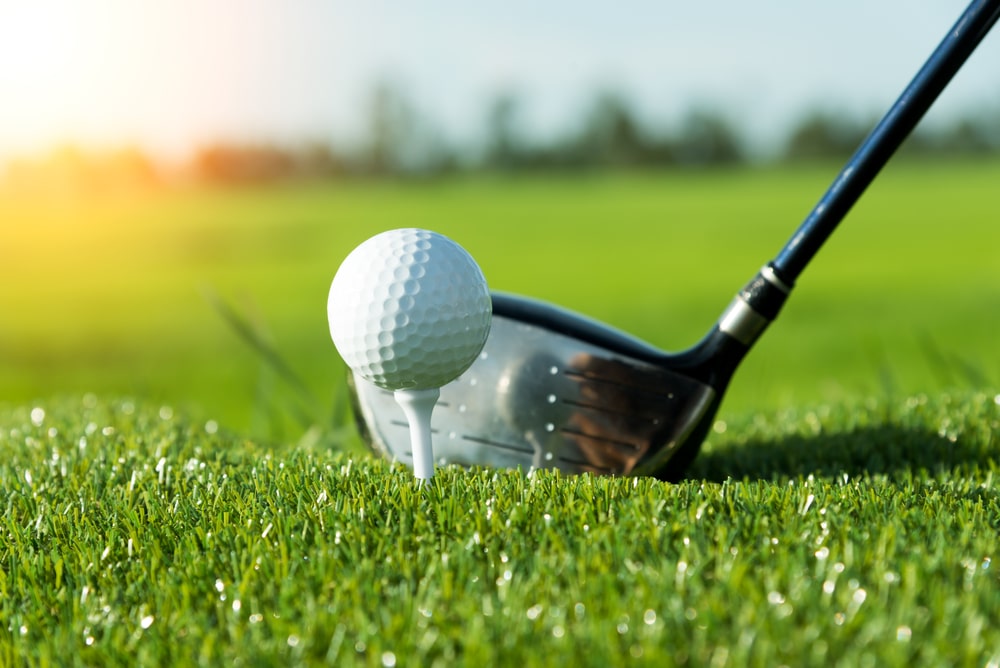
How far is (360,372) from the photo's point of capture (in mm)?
2170

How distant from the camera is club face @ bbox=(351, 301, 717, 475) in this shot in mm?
2510

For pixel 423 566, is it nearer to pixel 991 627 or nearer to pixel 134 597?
pixel 134 597

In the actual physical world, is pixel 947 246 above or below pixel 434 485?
below

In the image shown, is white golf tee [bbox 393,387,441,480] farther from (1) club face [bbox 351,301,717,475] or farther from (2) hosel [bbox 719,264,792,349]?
(2) hosel [bbox 719,264,792,349]

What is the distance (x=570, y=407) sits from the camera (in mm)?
2504

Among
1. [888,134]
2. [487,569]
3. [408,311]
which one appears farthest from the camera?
[888,134]

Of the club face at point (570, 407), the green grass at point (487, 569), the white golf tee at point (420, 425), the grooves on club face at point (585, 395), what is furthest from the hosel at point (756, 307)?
the white golf tee at point (420, 425)

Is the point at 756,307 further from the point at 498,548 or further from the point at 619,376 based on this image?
the point at 498,548

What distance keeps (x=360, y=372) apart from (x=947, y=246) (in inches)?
920

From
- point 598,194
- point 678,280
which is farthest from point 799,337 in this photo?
point 598,194

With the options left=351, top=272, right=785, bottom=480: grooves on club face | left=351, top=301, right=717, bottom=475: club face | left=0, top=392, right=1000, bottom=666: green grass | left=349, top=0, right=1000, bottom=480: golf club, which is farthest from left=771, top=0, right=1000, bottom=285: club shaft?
left=0, top=392, right=1000, bottom=666: green grass

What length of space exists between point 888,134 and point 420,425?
1452 mm

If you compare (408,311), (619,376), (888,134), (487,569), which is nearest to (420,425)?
(408,311)

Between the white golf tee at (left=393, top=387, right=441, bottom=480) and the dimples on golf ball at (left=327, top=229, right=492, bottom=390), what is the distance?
0.07ft
